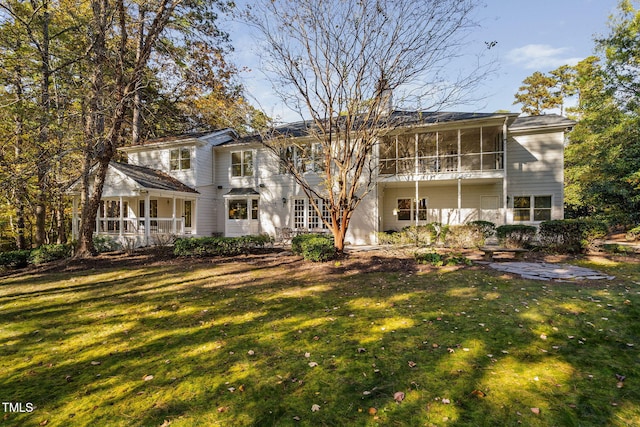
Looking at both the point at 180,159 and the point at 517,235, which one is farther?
the point at 180,159

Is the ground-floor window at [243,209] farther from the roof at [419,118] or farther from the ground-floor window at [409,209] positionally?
the ground-floor window at [409,209]

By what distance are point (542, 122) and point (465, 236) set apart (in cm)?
741

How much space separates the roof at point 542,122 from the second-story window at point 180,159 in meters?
17.5

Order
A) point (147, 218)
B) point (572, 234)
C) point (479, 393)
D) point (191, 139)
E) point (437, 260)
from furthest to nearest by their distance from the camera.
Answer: point (191, 139)
point (147, 218)
point (572, 234)
point (437, 260)
point (479, 393)

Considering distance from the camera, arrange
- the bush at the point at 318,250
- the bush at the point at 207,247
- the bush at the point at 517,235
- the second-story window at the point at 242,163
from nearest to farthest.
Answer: the bush at the point at 318,250 → the bush at the point at 517,235 → the bush at the point at 207,247 → the second-story window at the point at 242,163

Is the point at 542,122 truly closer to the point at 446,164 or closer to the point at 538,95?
the point at 446,164

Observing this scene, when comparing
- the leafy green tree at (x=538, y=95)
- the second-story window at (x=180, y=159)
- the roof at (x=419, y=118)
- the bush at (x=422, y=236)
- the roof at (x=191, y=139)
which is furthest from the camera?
the leafy green tree at (x=538, y=95)

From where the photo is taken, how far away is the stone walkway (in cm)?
707

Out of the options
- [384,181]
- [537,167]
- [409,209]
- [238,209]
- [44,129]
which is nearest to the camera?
[44,129]

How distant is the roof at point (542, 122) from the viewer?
13688 mm

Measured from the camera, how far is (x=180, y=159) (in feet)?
58.4

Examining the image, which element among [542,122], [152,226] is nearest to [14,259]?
[152,226]

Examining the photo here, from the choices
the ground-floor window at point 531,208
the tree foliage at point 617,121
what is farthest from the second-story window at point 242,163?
the tree foliage at point 617,121

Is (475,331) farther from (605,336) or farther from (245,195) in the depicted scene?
(245,195)
